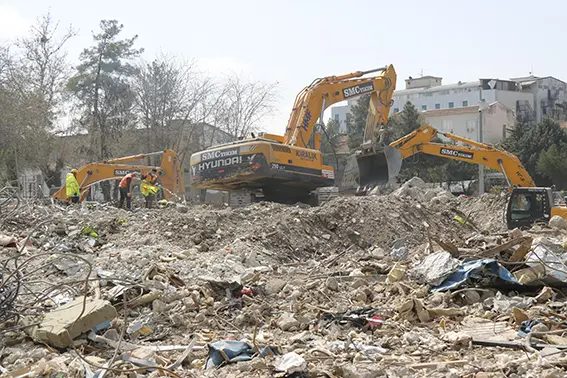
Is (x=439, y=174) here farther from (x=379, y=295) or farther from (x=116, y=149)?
(x=379, y=295)

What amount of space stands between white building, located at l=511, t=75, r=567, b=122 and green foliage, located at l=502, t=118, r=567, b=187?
84.6ft

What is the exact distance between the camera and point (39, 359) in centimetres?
500

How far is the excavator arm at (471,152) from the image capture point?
1611 cm

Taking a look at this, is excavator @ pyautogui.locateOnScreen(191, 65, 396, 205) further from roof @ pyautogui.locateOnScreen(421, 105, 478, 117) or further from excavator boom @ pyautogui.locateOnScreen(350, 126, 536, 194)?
roof @ pyautogui.locateOnScreen(421, 105, 478, 117)

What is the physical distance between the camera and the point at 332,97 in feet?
53.9

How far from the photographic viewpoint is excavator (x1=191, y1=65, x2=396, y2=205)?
558 inches

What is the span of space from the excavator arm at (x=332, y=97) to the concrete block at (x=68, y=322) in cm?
1016

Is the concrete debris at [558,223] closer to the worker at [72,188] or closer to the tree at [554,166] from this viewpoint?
the worker at [72,188]

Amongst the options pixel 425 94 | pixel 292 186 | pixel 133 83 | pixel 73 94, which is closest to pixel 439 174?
pixel 133 83

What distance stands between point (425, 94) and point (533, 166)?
32.5 m

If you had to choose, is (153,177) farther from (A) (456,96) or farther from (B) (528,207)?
(A) (456,96)

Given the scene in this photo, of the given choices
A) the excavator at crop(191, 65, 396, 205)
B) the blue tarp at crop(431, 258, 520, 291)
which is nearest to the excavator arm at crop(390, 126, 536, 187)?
the excavator at crop(191, 65, 396, 205)

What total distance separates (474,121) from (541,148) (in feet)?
59.8

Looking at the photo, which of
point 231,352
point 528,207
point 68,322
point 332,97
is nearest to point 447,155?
point 332,97
